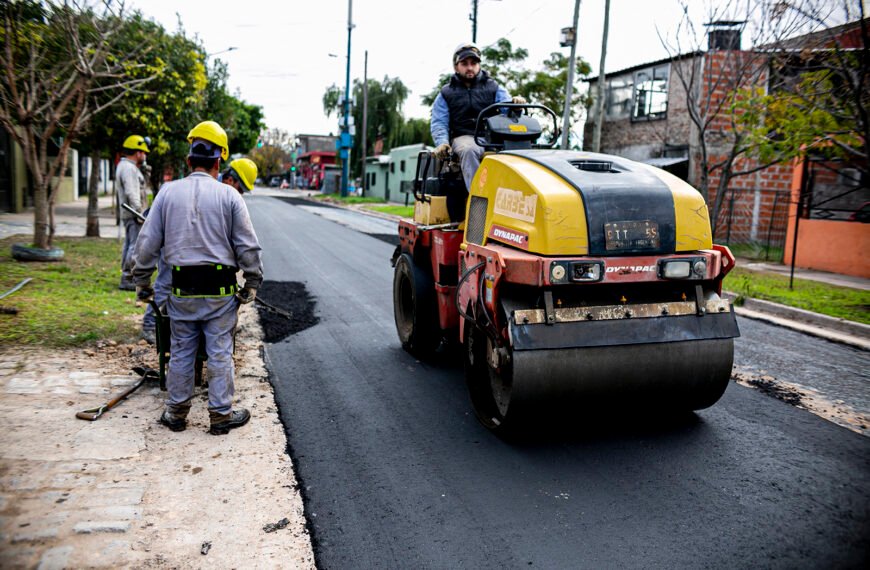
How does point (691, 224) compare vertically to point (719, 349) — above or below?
above

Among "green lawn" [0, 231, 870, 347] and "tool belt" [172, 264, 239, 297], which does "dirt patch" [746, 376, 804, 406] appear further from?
"tool belt" [172, 264, 239, 297]

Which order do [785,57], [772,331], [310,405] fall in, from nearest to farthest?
[310,405], [772,331], [785,57]

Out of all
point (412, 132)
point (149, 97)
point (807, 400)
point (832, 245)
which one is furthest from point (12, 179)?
point (412, 132)

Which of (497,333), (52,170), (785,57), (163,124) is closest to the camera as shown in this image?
(497,333)

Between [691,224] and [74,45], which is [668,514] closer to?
[691,224]

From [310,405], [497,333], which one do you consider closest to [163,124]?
[310,405]

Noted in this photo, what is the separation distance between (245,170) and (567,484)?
394cm

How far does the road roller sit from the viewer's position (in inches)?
157

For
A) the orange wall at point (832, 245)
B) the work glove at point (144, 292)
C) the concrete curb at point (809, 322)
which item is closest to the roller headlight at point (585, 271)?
the work glove at point (144, 292)

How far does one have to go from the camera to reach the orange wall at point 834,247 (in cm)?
1302

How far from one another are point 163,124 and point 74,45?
5.98 metres

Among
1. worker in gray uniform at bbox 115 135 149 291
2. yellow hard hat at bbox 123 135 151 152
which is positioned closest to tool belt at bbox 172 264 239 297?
worker in gray uniform at bbox 115 135 149 291

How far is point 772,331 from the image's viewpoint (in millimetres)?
8297

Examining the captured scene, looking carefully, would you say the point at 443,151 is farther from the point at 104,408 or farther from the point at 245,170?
the point at 104,408
